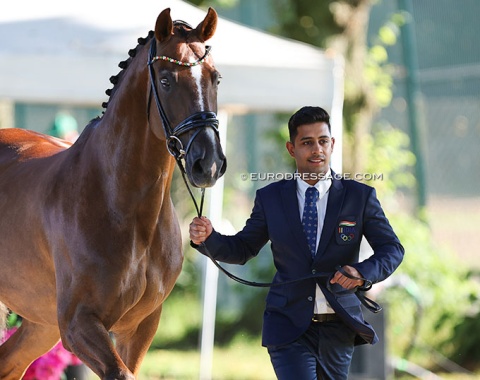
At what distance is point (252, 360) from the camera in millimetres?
8125

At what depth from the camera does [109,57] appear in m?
5.58

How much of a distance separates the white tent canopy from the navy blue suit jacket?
2261 mm

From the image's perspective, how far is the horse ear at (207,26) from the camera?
3658mm

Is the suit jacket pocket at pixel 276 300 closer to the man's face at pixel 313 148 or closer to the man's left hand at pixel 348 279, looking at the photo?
the man's left hand at pixel 348 279

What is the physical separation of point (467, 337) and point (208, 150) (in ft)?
16.7

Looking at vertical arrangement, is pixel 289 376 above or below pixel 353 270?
below

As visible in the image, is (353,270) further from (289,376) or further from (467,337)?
(467,337)

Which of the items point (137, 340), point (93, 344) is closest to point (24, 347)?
point (137, 340)

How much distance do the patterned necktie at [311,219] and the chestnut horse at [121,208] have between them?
1.30ft

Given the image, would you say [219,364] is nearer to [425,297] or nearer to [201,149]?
[425,297]

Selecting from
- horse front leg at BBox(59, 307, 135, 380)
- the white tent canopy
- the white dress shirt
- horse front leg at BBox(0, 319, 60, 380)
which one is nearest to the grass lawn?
horse front leg at BBox(0, 319, 60, 380)

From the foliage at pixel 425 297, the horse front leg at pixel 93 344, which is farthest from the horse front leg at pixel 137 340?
the foliage at pixel 425 297

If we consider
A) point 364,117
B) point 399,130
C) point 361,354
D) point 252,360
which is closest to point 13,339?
point 361,354

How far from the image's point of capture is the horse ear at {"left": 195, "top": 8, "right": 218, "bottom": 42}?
144 inches
